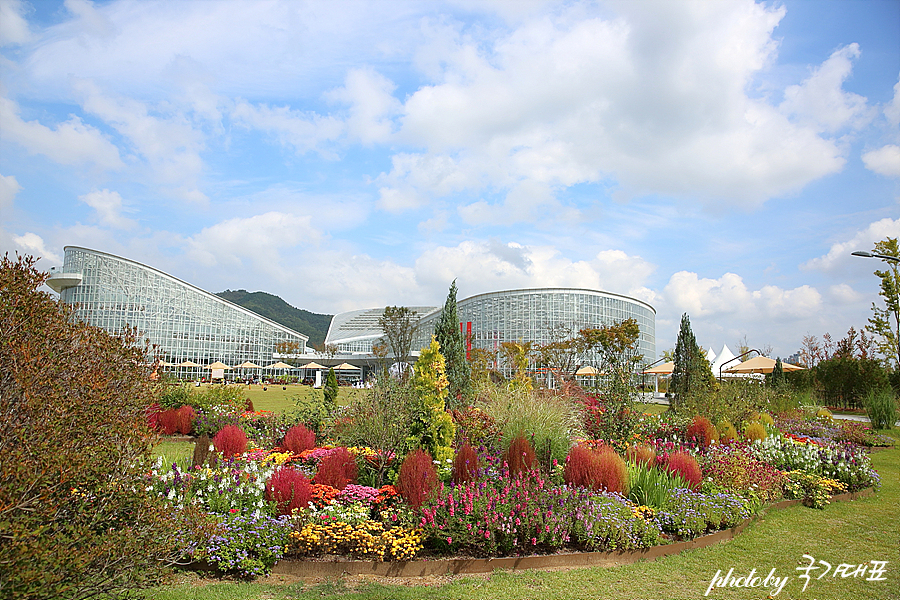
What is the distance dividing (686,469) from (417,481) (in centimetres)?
372

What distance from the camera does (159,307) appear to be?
6500 centimetres

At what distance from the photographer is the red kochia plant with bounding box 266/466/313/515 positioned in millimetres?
5305

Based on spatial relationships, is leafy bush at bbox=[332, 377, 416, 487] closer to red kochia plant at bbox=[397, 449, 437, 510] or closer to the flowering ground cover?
the flowering ground cover

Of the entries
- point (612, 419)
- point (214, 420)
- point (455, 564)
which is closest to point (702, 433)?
point (612, 419)

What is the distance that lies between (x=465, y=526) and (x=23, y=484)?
12.2 feet

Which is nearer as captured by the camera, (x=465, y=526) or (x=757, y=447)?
(x=465, y=526)

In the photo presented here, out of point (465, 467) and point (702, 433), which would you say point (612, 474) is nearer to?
point (465, 467)

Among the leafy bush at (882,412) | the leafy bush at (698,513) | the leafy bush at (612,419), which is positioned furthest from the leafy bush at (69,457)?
the leafy bush at (882,412)

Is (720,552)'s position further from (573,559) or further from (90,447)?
(90,447)

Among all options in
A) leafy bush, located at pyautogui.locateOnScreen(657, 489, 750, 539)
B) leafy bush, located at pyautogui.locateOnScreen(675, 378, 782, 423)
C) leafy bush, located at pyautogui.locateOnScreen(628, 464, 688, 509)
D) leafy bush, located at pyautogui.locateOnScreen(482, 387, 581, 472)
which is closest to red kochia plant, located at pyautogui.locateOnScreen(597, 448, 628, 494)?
leafy bush, located at pyautogui.locateOnScreen(628, 464, 688, 509)

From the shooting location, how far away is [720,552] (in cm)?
545

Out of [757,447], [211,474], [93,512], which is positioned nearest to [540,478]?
[211,474]

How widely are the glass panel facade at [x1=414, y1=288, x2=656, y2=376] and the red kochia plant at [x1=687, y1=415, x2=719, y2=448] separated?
150ft

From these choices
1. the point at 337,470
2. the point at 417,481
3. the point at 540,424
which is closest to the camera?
the point at 417,481
